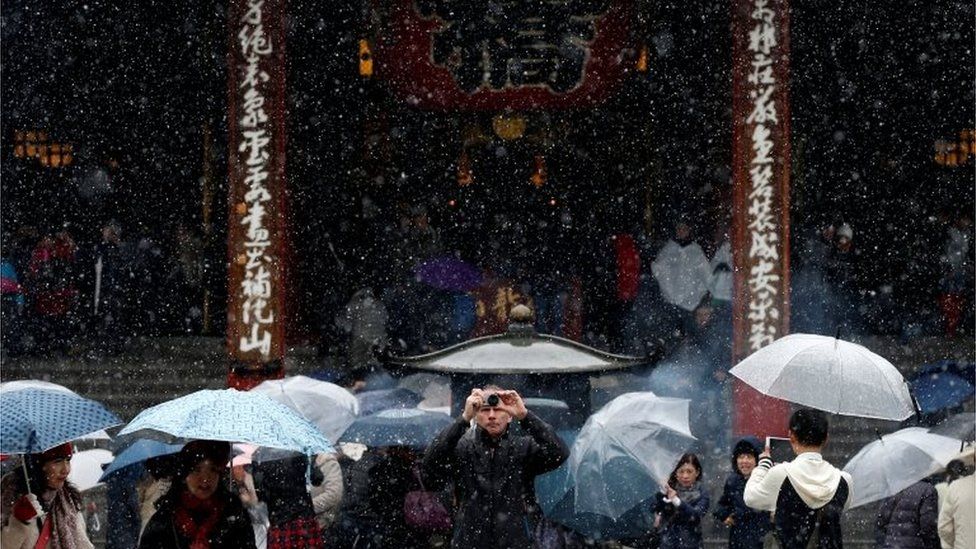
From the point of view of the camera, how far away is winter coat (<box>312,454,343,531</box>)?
888 cm

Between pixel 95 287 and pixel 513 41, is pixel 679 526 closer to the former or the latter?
pixel 513 41

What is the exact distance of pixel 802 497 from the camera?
6.23 m

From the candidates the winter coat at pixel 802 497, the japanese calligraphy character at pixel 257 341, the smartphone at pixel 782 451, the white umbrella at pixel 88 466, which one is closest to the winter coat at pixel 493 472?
the winter coat at pixel 802 497

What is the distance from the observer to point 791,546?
6289 mm

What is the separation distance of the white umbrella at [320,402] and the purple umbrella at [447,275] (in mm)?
6097

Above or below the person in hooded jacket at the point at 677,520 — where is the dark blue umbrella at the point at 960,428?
above

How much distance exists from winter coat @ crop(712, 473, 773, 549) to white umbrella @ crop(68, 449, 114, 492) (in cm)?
380

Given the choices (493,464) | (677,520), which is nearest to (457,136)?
(677,520)

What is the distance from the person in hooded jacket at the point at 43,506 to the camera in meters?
5.77

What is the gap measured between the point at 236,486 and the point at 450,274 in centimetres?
698

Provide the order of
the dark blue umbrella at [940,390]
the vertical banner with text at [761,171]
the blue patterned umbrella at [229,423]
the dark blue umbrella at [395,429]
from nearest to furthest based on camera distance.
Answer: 1. the blue patterned umbrella at [229,423]
2. the dark blue umbrella at [395,429]
3. the dark blue umbrella at [940,390]
4. the vertical banner with text at [761,171]

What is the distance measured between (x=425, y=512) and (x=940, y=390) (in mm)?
4533

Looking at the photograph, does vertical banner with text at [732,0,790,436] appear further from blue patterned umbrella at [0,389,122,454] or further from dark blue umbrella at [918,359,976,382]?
blue patterned umbrella at [0,389,122,454]

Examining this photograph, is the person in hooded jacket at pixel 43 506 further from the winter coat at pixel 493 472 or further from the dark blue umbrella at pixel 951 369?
the dark blue umbrella at pixel 951 369
